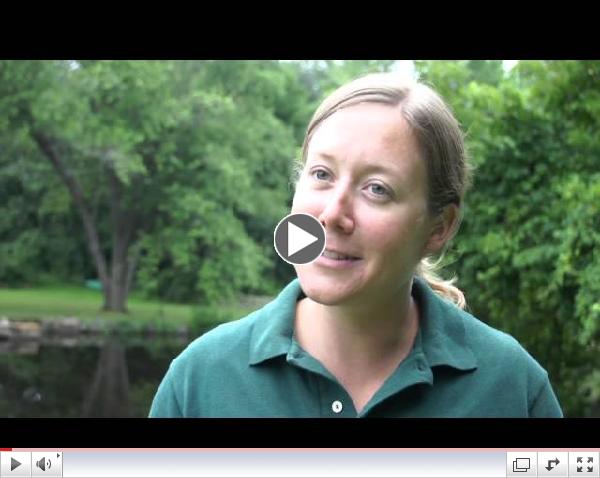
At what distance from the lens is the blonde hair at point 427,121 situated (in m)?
0.86

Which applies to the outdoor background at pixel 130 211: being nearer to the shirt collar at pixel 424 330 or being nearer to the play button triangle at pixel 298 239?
the shirt collar at pixel 424 330

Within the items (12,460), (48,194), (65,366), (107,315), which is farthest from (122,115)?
(12,460)

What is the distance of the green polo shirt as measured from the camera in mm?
888

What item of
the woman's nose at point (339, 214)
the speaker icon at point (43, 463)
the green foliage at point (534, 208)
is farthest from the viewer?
the green foliage at point (534, 208)

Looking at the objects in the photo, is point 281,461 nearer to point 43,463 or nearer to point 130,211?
point 43,463

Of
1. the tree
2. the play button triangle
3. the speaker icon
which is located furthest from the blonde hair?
the tree

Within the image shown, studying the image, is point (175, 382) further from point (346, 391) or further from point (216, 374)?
point (346, 391)

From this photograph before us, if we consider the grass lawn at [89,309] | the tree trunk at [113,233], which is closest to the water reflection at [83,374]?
the grass lawn at [89,309]

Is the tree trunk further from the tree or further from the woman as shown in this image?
the woman

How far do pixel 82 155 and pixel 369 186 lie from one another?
274 inches

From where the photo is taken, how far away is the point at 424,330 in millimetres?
936

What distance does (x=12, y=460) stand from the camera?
979mm

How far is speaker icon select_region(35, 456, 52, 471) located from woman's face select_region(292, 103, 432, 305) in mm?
393

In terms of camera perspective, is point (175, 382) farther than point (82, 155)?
No
